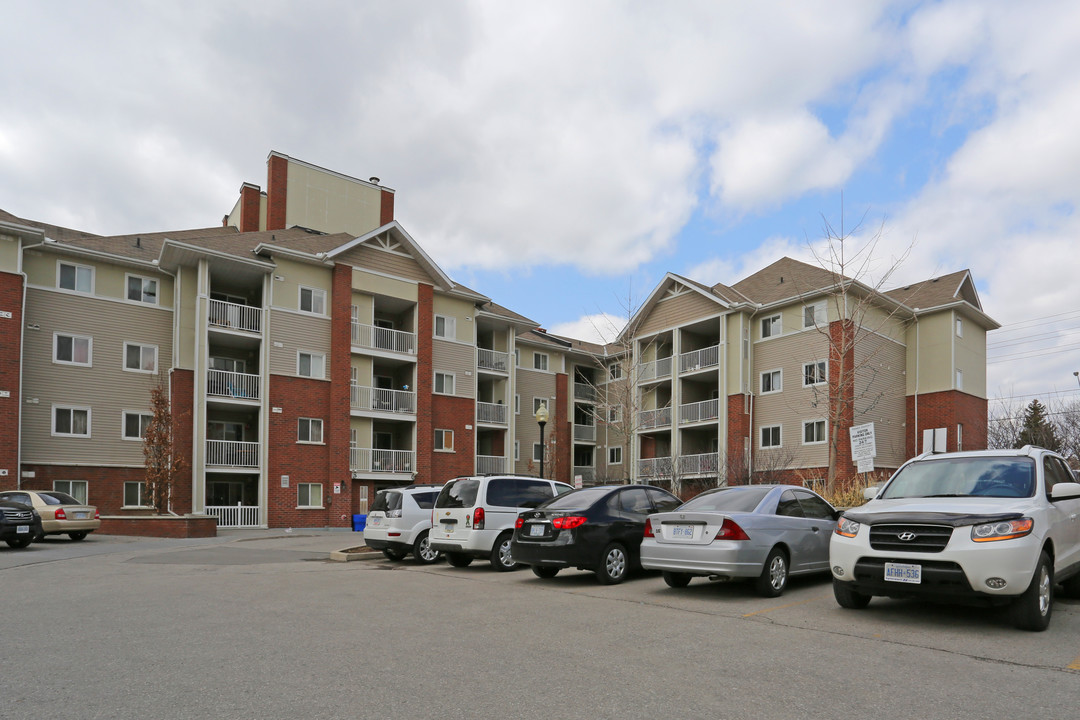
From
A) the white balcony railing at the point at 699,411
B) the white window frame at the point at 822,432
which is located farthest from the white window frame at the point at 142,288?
the white window frame at the point at 822,432

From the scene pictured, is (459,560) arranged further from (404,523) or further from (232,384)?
(232,384)

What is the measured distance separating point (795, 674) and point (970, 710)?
1.25 meters

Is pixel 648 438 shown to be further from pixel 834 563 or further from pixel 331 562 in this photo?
pixel 834 563

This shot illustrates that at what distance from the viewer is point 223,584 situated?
493 inches

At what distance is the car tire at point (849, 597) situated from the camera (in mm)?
8961

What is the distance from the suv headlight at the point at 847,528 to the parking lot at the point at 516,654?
90 cm

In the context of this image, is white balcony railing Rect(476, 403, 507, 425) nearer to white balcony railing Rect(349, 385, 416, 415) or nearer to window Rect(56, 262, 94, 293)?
white balcony railing Rect(349, 385, 416, 415)

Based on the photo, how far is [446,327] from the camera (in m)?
40.7

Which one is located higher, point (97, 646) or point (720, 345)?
point (720, 345)

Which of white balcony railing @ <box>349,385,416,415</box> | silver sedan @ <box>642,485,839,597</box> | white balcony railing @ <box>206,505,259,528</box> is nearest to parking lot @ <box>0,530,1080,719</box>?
silver sedan @ <box>642,485,839,597</box>

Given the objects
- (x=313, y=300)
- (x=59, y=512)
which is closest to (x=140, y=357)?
(x=313, y=300)

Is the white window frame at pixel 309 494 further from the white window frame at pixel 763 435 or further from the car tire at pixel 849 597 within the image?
the car tire at pixel 849 597

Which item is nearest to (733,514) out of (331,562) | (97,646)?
(97,646)

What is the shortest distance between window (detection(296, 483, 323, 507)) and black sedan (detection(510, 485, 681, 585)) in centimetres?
2313
